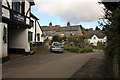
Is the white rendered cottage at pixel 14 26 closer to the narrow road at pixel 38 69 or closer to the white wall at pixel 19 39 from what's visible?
the white wall at pixel 19 39

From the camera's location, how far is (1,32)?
1184 cm

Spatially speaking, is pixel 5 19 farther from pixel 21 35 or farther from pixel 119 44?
pixel 119 44

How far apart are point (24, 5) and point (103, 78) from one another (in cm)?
1264

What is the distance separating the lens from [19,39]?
58.0 ft

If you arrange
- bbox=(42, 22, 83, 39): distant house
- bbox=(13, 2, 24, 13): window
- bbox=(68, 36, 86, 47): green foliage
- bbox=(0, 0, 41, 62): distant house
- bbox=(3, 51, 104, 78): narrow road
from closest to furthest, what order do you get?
bbox=(3, 51, 104, 78): narrow road → bbox=(0, 0, 41, 62): distant house → bbox=(13, 2, 24, 13): window → bbox=(68, 36, 86, 47): green foliage → bbox=(42, 22, 83, 39): distant house

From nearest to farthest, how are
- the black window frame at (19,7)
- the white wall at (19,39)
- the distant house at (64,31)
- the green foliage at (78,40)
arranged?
1. the black window frame at (19,7)
2. the white wall at (19,39)
3. the green foliage at (78,40)
4. the distant house at (64,31)

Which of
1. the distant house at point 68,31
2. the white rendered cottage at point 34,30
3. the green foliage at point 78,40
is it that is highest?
the distant house at point 68,31

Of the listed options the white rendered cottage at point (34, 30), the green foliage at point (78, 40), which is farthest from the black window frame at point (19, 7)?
the green foliage at point (78, 40)

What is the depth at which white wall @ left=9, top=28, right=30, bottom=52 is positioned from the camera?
17.5 meters

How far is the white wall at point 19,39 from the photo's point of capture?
17.5m

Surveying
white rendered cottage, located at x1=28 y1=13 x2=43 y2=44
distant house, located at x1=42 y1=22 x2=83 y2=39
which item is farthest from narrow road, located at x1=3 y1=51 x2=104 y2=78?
distant house, located at x1=42 y1=22 x2=83 y2=39

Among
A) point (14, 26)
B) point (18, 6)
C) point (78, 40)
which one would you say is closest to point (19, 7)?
point (18, 6)

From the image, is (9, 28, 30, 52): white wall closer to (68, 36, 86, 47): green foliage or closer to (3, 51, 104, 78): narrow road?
(3, 51, 104, 78): narrow road

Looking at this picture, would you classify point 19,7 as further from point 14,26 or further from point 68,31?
point 68,31
